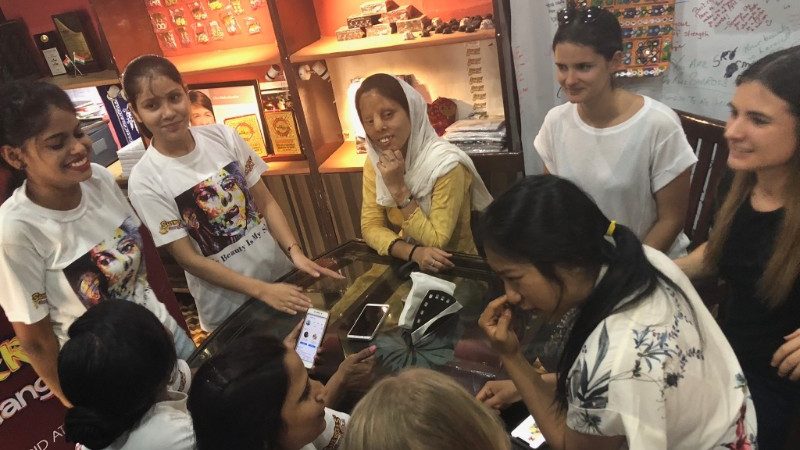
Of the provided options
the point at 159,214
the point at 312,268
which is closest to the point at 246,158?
the point at 159,214

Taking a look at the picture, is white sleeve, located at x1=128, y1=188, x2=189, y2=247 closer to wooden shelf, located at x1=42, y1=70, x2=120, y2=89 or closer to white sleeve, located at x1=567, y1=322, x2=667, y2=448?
wooden shelf, located at x1=42, y1=70, x2=120, y2=89

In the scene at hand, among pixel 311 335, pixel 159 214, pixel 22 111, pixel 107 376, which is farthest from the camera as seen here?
pixel 159 214

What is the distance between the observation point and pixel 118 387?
1.18 m

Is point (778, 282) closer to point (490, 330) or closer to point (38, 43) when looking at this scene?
point (490, 330)

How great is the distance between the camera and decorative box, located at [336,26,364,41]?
256cm

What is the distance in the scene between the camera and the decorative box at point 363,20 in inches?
100.0

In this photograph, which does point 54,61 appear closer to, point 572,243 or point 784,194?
point 572,243

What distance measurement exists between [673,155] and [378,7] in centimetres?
149

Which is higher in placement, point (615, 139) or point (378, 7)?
point (378, 7)

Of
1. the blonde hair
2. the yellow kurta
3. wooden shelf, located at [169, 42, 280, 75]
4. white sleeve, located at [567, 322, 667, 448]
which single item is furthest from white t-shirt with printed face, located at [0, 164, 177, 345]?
white sleeve, located at [567, 322, 667, 448]

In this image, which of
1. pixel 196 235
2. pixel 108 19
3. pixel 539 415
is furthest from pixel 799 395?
pixel 108 19

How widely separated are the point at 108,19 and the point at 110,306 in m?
1.91

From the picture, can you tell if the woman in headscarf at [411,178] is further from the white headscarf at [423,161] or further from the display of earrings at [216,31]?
the display of earrings at [216,31]

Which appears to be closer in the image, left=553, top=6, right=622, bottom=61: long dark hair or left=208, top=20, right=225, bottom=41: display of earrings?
left=553, top=6, right=622, bottom=61: long dark hair
